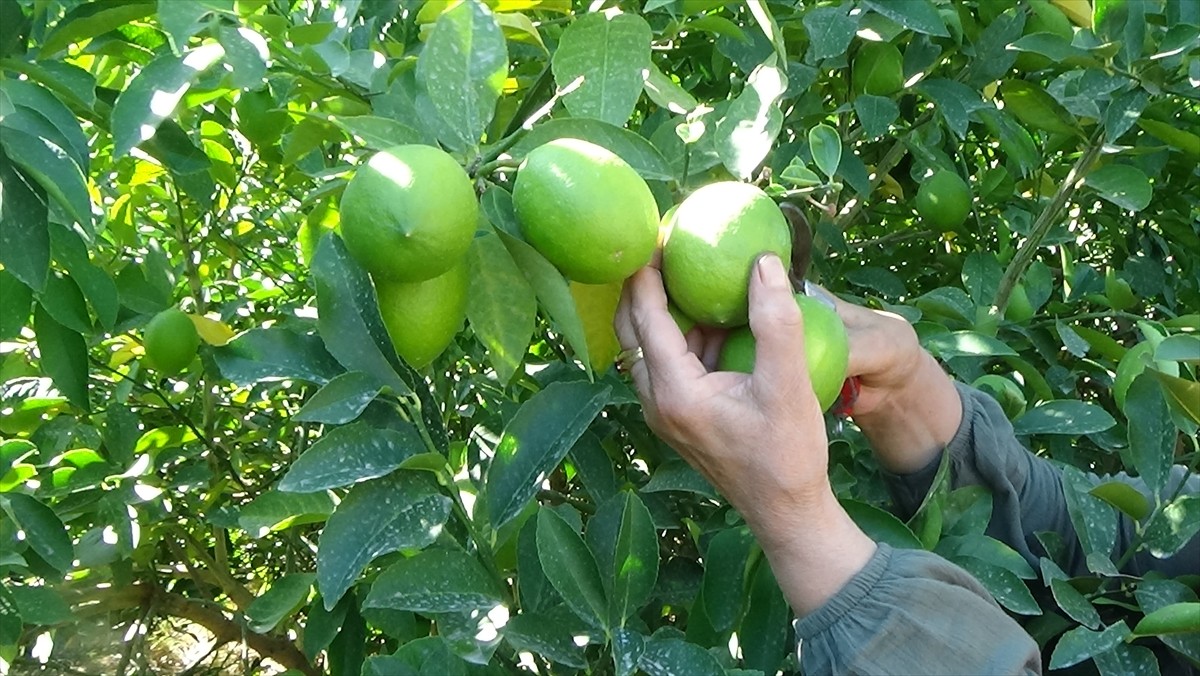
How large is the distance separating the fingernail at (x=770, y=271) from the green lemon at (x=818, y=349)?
0.08 m

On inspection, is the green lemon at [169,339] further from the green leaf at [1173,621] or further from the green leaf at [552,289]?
the green leaf at [1173,621]

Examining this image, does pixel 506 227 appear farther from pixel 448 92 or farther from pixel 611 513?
pixel 611 513

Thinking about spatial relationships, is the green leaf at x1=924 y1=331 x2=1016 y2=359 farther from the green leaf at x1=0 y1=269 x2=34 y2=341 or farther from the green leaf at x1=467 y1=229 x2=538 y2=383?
the green leaf at x1=0 y1=269 x2=34 y2=341

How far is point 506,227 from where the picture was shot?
716mm

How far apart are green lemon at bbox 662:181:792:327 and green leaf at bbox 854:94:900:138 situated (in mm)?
425

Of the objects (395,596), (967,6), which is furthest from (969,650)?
(967,6)

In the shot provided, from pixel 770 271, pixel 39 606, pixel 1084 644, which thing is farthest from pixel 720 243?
pixel 39 606

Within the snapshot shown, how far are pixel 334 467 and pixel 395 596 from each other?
12 cm

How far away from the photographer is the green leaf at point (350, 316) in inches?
29.3

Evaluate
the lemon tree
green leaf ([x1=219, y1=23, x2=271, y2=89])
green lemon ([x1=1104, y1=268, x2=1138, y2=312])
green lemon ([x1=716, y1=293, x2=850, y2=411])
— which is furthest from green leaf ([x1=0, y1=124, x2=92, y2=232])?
green lemon ([x1=1104, y1=268, x2=1138, y2=312])

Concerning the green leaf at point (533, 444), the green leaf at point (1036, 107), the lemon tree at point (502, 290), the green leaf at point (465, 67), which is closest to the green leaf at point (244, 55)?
the lemon tree at point (502, 290)

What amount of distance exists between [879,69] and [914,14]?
6.4 inches

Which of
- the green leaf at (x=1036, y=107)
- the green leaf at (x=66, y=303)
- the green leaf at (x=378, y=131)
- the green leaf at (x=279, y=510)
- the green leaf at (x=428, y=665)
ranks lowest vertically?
the green leaf at (x=428, y=665)

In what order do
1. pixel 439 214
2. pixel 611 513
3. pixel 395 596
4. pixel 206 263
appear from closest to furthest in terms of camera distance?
1. pixel 439 214
2. pixel 395 596
3. pixel 611 513
4. pixel 206 263
